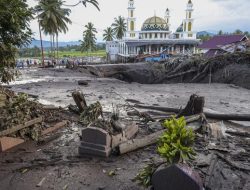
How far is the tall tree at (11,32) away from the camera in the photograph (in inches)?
262

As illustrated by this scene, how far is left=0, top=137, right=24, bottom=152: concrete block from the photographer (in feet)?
23.1

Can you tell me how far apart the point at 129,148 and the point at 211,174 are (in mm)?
2195

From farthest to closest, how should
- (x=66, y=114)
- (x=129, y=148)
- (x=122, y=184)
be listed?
(x=66, y=114) → (x=129, y=148) → (x=122, y=184)

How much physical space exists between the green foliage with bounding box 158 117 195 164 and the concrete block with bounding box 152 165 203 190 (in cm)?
17

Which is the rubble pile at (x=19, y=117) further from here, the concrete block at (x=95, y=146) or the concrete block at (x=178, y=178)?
the concrete block at (x=178, y=178)

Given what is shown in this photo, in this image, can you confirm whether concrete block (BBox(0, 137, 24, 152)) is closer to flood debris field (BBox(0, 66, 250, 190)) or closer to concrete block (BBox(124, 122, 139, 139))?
flood debris field (BBox(0, 66, 250, 190))

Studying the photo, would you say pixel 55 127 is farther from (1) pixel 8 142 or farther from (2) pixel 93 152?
(2) pixel 93 152

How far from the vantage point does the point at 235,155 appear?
22.9 feet

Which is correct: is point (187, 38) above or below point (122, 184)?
above

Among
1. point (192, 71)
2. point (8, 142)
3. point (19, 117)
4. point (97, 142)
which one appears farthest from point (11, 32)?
point (192, 71)

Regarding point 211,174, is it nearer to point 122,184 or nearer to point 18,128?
point 122,184

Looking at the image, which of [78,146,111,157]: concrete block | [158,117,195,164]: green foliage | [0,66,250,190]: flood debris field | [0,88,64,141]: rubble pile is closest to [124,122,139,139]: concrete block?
Answer: [0,66,250,190]: flood debris field

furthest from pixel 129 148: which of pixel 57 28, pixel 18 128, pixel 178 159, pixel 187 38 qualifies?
pixel 187 38

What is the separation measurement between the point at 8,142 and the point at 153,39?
200 feet
